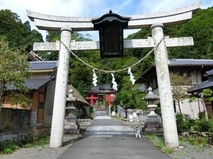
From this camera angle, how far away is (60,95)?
796 centimetres

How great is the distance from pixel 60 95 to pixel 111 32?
357cm

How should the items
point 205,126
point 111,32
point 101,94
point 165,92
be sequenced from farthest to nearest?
1. point 101,94
2. point 205,126
3. point 111,32
4. point 165,92

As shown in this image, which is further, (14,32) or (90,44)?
(14,32)

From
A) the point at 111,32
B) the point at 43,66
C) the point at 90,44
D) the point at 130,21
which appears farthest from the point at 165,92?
the point at 43,66

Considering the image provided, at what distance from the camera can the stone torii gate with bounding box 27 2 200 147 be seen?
780cm

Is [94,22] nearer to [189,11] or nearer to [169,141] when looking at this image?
[189,11]

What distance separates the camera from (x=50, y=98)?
14.9 m

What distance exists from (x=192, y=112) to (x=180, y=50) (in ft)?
70.4

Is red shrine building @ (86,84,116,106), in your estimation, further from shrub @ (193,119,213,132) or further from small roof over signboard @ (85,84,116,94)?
shrub @ (193,119,213,132)

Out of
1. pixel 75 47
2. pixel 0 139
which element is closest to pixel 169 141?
pixel 75 47

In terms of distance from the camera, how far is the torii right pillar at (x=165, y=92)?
7.46 metres

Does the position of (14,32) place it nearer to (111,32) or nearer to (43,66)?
(43,66)

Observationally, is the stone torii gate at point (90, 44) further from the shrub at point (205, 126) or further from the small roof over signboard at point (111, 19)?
the shrub at point (205, 126)

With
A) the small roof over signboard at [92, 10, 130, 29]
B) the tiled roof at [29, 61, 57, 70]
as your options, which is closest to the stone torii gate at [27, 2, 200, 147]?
the small roof over signboard at [92, 10, 130, 29]
